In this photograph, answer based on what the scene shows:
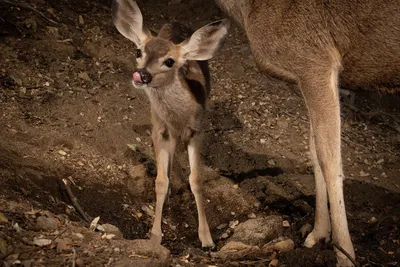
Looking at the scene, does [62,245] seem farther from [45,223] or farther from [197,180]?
[197,180]

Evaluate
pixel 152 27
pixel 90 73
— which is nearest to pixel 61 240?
pixel 90 73

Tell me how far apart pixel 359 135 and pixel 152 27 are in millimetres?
3184

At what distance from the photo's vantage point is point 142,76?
5719 mm

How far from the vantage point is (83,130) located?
7.11 m

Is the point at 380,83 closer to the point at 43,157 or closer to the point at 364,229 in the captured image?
the point at 364,229

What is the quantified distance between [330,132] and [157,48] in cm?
164

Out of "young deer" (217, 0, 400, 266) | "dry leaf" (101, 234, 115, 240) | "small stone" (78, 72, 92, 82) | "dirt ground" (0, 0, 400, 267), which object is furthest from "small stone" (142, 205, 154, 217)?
"small stone" (78, 72, 92, 82)

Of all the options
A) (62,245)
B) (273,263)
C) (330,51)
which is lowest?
(273,263)

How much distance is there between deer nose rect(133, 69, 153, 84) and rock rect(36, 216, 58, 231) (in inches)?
55.6

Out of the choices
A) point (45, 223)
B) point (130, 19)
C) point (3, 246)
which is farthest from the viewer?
point (130, 19)

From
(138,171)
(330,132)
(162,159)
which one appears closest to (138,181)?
(138,171)

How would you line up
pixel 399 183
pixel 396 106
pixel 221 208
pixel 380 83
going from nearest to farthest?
pixel 380 83, pixel 221 208, pixel 399 183, pixel 396 106

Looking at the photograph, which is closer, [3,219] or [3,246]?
[3,246]

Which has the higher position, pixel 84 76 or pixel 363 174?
pixel 84 76
